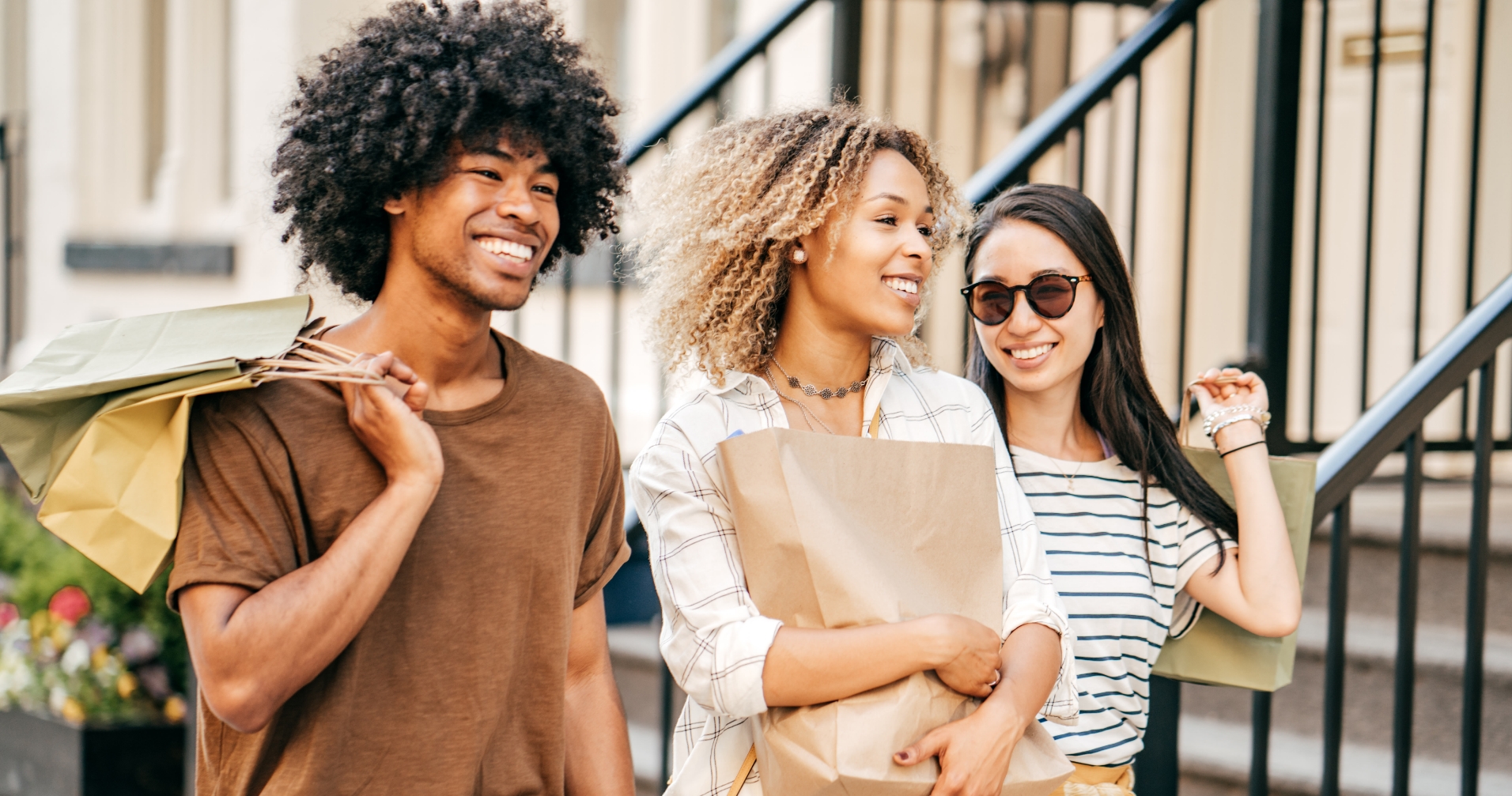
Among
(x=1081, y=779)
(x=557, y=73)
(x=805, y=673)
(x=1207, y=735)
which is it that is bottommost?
(x=1207, y=735)

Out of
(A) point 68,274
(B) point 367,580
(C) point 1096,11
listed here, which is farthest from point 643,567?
(A) point 68,274

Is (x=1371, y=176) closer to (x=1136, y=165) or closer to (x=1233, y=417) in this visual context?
(x=1136, y=165)

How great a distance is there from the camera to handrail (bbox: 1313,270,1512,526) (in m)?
2.45

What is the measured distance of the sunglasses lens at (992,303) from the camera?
214 centimetres

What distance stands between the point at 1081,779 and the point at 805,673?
61 centimetres

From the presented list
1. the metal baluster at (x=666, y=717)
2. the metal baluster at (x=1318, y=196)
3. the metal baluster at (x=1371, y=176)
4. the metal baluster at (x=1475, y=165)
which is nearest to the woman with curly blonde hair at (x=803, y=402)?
the metal baluster at (x=666, y=717)

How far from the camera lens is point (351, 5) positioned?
580cm

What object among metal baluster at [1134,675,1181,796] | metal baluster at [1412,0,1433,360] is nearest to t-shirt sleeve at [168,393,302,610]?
metal baluster at [1134,675,1181,796]

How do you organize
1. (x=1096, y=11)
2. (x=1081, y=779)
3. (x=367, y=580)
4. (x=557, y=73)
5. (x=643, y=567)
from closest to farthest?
(x=367, y=580) → (x=557, y=73) → (x=1081, y=779) → (x=643, y=567) → (x=1096, y=11)

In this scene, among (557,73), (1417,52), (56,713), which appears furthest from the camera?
(1417,52)

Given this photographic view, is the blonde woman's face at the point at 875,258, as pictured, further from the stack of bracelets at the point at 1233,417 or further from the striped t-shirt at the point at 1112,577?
the stack of bracelets at the point at 1233,417

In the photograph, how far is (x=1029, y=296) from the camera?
2.12 meters

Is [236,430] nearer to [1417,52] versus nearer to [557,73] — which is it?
[557,73]

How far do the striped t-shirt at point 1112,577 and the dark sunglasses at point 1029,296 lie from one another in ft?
0.75
